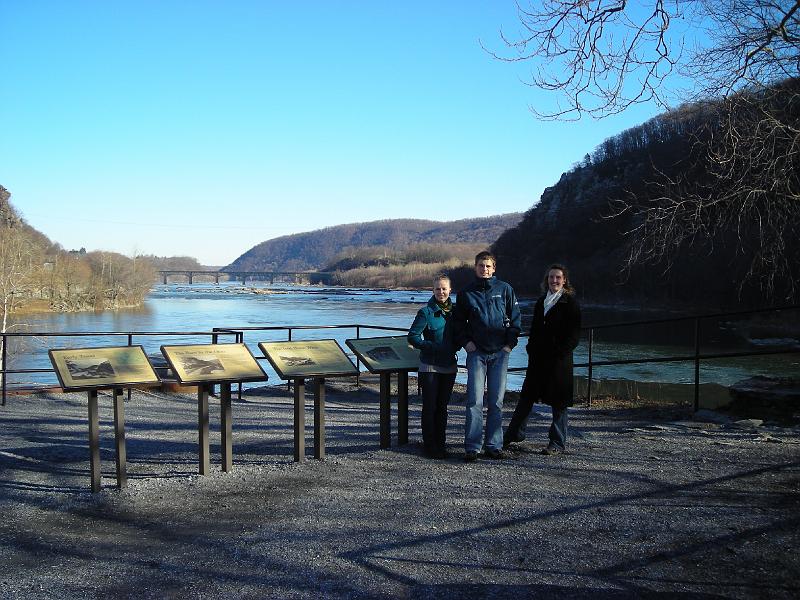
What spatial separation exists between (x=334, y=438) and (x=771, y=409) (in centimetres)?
796

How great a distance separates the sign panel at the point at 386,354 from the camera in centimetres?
734

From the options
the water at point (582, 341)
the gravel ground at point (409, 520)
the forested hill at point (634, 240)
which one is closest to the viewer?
the gravel ground at point (409, 520)

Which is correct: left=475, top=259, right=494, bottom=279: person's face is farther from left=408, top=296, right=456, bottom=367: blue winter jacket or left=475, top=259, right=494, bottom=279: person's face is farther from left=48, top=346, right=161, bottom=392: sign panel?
left=48, top=346, right=161, bottom=392: sign panel

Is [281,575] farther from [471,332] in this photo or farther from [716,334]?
[716,334]

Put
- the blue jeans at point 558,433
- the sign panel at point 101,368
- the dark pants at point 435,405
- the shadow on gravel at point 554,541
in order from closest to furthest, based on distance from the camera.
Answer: the shadow on gravel at point 554,541
the sign panel at point 101,368
the dark pants at point 435,405
the blue jeans at point 558,433

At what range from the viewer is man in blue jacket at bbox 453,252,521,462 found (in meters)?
6.66

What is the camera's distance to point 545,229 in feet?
388

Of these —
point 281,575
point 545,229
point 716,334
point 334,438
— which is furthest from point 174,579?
point 545,229

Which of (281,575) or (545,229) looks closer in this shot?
(281,575)

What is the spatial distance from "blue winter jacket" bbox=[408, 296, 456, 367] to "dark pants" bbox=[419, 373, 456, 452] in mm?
148

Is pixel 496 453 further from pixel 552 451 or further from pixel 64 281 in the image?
pixel 64 281

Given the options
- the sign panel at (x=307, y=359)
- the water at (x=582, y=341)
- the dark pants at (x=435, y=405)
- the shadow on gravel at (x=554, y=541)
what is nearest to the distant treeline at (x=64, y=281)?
the water at (x=582, y=341)

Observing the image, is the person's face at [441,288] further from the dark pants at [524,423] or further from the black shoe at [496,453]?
the black shoe at [496,453]

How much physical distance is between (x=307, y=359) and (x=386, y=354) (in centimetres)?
87
